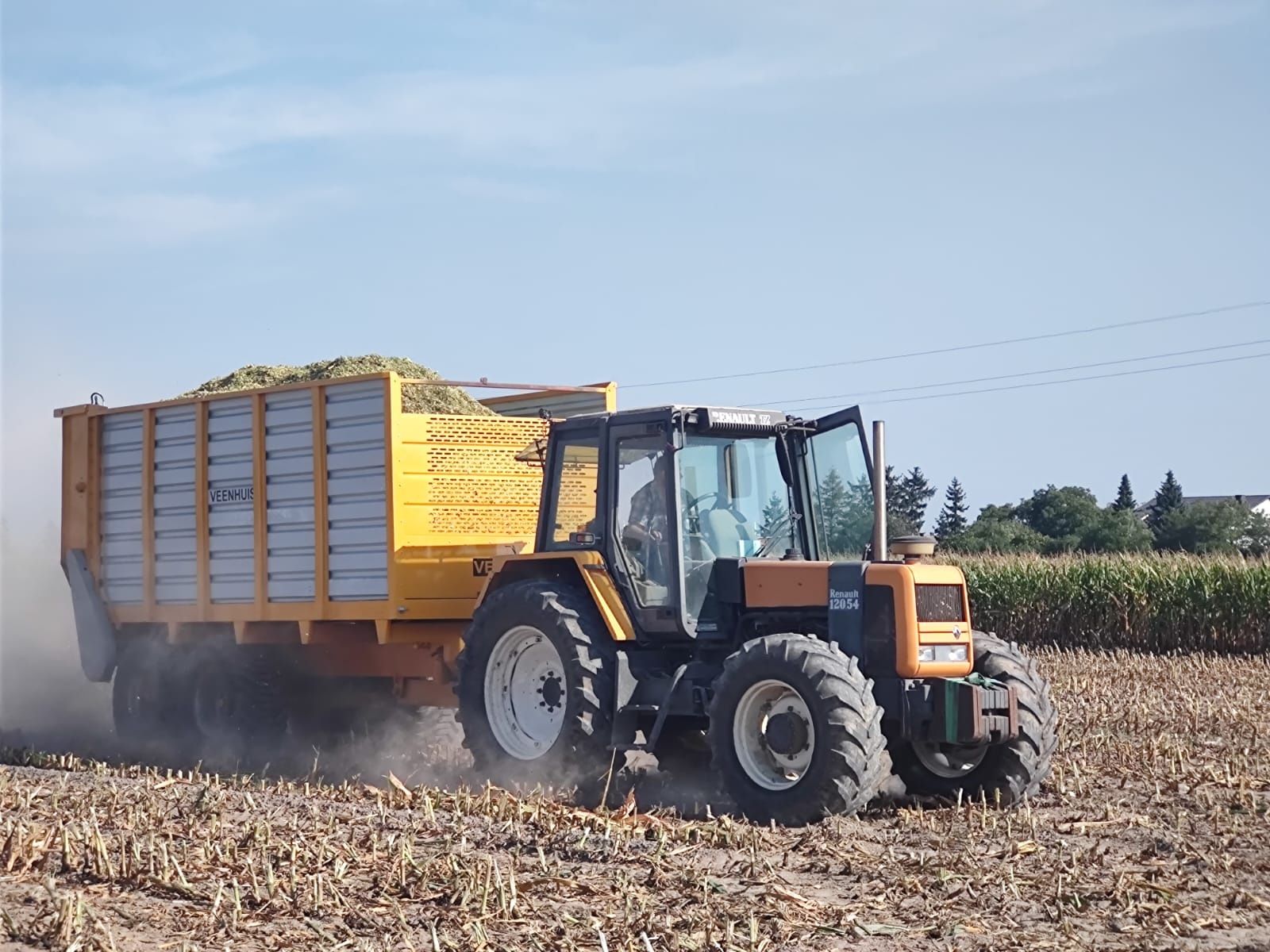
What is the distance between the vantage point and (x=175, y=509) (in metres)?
14.0

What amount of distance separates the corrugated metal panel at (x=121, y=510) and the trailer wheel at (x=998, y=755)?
7.39 metres

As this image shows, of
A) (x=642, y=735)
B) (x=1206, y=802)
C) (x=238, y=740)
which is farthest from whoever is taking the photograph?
(x=238, y=740)

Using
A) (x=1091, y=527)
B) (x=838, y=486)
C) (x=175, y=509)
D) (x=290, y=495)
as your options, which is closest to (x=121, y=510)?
(x=175, y=509)

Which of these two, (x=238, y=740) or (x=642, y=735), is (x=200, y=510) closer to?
(x=238, y=740)

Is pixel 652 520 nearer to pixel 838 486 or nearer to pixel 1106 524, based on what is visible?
pixel 838 486

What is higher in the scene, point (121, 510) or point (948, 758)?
point (121, 510)

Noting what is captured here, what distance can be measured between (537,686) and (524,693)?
13 cm

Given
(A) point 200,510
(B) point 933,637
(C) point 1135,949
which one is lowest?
(C) point 1135,949

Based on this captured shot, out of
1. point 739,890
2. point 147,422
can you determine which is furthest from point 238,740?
point 739,890

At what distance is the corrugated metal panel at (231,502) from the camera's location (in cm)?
1326

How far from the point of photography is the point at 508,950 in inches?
235

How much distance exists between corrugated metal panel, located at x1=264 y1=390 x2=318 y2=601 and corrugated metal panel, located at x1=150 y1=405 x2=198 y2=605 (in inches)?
39.7

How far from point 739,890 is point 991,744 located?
3.19 meters

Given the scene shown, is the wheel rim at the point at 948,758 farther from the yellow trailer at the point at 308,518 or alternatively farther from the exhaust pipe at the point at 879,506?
the yellow trailer at the point at 308,518
